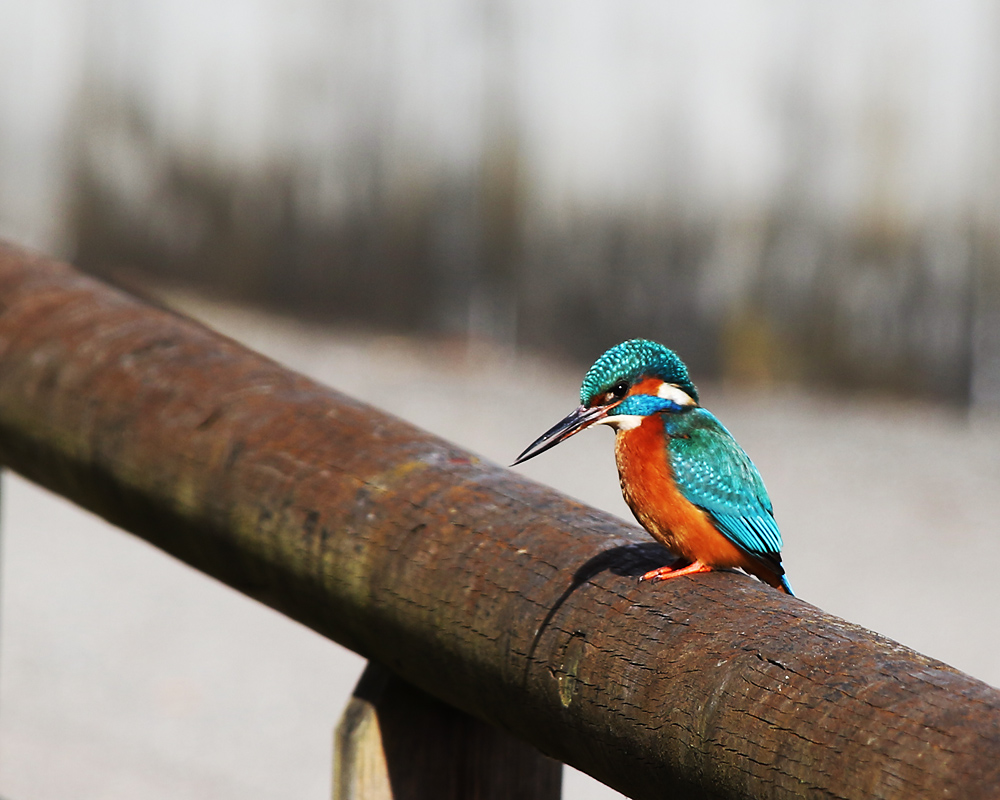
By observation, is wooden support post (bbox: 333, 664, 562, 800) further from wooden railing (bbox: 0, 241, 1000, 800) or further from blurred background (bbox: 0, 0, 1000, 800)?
blurred background (bbox: 0, 0, 1000, 800)

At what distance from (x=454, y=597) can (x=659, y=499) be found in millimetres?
433

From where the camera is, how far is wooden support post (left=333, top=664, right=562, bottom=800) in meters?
0.99

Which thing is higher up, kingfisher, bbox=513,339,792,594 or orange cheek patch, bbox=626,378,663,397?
orange cheek patch, bbox=626,378,663,397

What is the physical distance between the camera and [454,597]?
2.89ft

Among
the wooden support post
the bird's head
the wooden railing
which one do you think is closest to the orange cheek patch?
the bird's head

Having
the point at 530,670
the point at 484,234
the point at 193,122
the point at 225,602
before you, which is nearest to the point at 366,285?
the point at 484,234

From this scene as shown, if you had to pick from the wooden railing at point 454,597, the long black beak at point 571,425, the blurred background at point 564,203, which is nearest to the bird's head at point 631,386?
the long black beak at point 571,425

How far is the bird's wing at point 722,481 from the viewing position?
4.11 feet

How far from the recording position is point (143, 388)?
46.5 inches

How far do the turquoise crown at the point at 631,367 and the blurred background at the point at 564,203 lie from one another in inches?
150

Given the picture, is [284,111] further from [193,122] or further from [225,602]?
[225,602]

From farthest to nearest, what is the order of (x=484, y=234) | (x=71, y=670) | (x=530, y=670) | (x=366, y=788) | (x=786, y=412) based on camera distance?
(x=484, y=234), (x=786, y=412), (x=71, y=670), (x=366, y=788), (x=530, y=670)

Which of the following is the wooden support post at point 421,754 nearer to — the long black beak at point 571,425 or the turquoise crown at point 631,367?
the long black beak at point 571,425

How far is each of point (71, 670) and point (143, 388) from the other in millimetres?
2739
